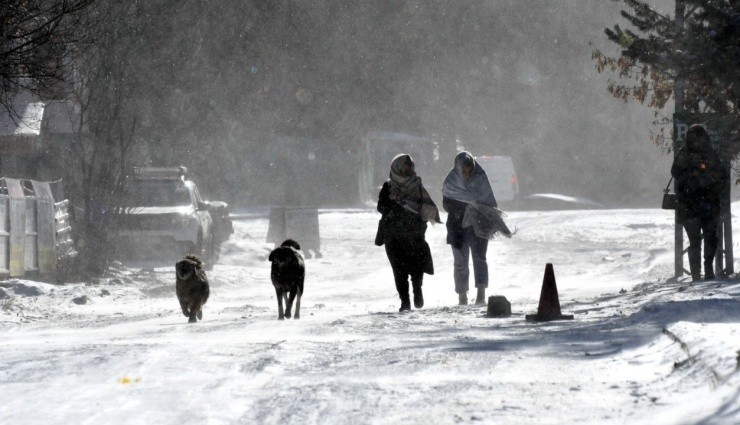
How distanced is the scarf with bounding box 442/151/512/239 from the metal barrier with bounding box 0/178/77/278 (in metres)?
9.14

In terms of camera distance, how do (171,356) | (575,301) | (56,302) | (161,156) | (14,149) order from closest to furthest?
(171,356) → (575,301) → (56,302) → (14,149) → (161,156)

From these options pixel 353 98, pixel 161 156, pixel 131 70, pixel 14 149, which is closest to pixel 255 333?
pixel 14 149

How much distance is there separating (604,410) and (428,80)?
6527 centimetres

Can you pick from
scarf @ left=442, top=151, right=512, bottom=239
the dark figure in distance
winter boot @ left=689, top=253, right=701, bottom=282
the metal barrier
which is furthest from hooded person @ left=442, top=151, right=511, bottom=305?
the metal barrier

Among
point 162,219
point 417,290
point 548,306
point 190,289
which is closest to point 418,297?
point 417,290

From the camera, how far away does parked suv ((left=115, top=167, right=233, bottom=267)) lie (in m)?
26.0

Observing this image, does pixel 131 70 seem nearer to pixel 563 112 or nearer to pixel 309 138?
pixel 309 138

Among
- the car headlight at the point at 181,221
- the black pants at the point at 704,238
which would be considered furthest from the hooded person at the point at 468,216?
the car headlight at the point at 181,221

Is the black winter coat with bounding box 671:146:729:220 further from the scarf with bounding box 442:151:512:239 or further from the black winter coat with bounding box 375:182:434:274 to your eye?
the black winter coat with bounding box 375:182:434:274

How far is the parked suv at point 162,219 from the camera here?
2605 centimetres

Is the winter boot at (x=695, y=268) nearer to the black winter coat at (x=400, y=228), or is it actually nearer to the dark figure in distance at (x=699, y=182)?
the dark figure in distance at (x=699, y=182)

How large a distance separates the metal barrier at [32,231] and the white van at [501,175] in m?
30.5

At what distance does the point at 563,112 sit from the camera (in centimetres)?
7600

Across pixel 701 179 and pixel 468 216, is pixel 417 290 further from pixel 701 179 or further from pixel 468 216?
pixel 701 179
